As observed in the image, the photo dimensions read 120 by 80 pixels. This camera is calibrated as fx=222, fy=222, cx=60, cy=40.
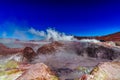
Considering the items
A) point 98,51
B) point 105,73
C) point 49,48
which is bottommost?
point 105,73

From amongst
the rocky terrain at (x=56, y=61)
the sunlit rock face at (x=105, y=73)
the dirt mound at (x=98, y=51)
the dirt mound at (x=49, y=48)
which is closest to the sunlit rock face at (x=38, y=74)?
the rocky terrain at (x=56, y=61)

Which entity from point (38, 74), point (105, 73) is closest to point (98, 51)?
point (105, 73)

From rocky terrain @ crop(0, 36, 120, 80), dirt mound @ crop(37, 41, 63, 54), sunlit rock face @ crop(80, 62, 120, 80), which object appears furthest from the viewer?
dirt mound @ crop(37, 41, 63, 54)

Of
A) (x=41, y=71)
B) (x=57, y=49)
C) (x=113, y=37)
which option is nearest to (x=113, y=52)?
(x=57, y=49)

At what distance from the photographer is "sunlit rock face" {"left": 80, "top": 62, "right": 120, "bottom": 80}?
10727mm

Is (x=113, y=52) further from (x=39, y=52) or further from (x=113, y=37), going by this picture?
(x=113, y=37)

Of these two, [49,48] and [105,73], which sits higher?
[49,48]

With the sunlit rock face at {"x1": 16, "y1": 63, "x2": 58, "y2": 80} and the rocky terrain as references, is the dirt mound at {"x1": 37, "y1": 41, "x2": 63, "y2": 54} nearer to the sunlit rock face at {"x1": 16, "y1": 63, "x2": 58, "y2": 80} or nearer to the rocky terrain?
the rocky terrain

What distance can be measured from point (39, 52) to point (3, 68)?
2095 centimetres

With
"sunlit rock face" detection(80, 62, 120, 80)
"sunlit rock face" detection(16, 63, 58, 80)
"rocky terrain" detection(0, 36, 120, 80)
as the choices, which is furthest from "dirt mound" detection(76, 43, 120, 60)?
"sunlit rock face" detection(16, 63, 58, 80)

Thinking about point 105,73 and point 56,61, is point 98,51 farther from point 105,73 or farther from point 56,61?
point 105,73

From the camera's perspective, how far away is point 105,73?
11055mm

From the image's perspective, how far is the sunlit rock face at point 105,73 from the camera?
10727 millimetres

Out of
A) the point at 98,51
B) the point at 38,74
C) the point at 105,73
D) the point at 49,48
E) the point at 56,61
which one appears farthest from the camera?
the point at 49,48
